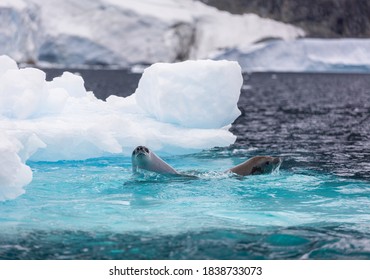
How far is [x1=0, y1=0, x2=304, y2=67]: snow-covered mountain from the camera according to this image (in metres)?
50.7

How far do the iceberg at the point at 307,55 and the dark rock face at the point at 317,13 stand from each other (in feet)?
21.4

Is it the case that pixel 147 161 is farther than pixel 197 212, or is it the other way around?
pixel 147 161

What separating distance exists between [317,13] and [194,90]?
5230cm

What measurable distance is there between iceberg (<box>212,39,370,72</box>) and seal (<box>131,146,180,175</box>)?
42.7 m

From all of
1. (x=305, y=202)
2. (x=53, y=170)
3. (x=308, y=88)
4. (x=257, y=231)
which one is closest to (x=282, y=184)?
(x=305, y=202)

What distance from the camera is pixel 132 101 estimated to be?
15.1m

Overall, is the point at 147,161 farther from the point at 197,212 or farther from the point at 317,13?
the point at 317,13

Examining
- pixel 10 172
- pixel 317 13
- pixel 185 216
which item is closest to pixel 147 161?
pixel 185 216

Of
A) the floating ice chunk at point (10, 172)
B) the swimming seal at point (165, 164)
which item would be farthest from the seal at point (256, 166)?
the floating ice chunk at point (10, 172)

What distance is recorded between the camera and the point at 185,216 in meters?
8.25

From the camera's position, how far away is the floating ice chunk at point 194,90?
1343 centimetres

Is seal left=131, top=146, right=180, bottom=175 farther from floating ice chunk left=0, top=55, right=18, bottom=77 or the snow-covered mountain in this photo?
the snow-covered mountain

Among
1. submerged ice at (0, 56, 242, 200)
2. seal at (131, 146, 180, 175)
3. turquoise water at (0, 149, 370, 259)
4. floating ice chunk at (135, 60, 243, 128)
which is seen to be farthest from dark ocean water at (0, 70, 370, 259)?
floating ice chunk at (135, 60, 243, 128)

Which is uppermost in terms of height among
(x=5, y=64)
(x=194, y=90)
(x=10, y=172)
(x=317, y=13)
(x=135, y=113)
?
(x=317, y=13)
